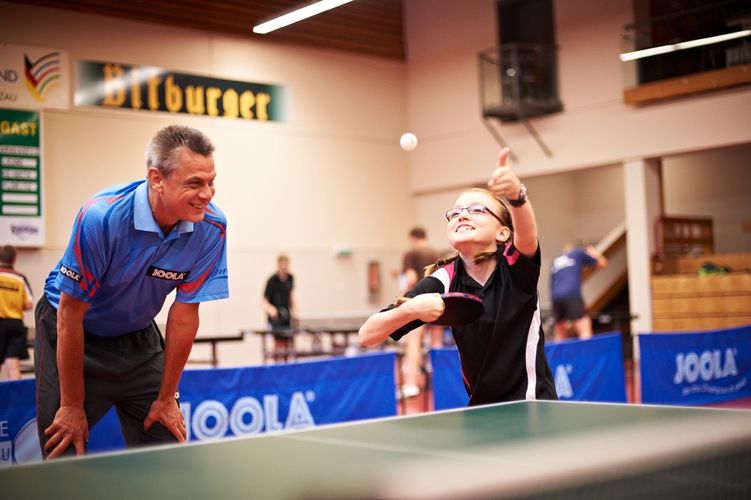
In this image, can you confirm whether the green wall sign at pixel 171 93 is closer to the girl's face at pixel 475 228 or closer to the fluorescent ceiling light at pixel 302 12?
the fluorescent ceiling light at pixel 302 12

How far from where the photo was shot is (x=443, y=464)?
1.68 meters

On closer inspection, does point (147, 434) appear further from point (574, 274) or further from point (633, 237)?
point (633, 237)

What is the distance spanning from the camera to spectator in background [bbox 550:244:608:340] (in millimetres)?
12188

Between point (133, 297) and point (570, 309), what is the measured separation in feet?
33.0

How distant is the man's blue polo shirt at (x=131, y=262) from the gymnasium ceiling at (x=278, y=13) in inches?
402

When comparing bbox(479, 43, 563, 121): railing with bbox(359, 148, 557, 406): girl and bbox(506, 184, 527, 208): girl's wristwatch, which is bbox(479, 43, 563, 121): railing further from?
bbox(506, 184, 527, 208): girl's wristwatch

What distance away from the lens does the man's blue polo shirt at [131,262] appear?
265cm

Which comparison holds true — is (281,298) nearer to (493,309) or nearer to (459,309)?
(493,309)

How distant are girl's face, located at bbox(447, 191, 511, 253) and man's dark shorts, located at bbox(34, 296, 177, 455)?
1.11 meters

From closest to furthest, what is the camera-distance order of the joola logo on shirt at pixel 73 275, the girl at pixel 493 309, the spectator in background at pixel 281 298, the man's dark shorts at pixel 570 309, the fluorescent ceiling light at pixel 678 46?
the joola logo on shirt at pixel 73 275 < the girl at pixel 493 309 < the fluorescent ceiling light at pixel 678 46 < the man's dark shorts at pixel 570 309 < the spectator in background at pixel 281 298

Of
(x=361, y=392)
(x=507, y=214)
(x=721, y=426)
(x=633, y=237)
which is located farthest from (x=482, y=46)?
(x=721, y=426)

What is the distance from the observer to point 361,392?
5.99m

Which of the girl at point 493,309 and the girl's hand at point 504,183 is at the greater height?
the girl's hand at point 504,183

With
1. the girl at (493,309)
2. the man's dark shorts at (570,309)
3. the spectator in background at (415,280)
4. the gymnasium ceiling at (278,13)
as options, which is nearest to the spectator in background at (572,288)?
the man's dark shorts at (570,309)
